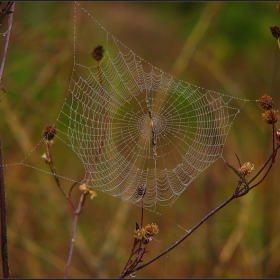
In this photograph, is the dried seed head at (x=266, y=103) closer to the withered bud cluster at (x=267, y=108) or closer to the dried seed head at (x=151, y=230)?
the withered bud cluster at (x=267, y=108)

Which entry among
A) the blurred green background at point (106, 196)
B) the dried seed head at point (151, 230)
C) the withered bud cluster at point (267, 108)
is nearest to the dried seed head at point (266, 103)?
the withered bud cluster at point (267, 108)

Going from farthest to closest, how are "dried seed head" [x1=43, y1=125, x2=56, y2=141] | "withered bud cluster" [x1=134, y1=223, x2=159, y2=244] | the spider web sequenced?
the spider web < "dried seed head" [x1=43, y1=125, x2=56, y2=141] < "withered bud cluster" [x1=134, y1=223, x2=159, y2=244]

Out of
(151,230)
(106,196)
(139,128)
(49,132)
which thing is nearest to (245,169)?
(151,230)

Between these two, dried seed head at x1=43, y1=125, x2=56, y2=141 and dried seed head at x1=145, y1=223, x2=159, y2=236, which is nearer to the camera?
dried seed head at x1=145, y1=223, x2=159, y2=236

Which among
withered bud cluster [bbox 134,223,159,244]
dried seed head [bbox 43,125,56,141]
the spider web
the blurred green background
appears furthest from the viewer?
the blurred green background

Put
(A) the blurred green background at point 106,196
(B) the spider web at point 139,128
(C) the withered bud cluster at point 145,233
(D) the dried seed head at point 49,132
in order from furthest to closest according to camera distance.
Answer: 1. (A) the blurred green background at point 106,196
2. (B) the spider web at point 139,128
3. (D) the dried seed head at point 49,132
4. (C) the withered bud cluster at point 145,233

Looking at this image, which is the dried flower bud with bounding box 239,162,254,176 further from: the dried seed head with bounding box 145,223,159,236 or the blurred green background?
the blurred green background

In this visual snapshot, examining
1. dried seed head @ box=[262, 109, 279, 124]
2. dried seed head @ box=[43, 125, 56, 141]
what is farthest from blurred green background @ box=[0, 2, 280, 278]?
dried seed head @ box=[262, 109, 279, 124]

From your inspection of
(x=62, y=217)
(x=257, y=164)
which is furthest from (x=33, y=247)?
(x=257, y=164)

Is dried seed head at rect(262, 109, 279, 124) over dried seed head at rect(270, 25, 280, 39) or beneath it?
beneath
